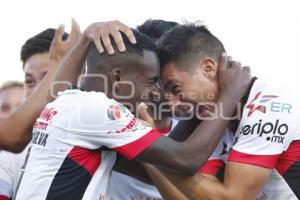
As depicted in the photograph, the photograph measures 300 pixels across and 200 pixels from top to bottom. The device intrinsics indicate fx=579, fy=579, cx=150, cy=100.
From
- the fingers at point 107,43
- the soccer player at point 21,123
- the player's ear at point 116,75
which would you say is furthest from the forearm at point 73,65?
the player's ear at point 116,75

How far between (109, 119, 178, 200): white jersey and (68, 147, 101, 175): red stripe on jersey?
1052 millimetres

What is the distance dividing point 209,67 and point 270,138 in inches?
26.5

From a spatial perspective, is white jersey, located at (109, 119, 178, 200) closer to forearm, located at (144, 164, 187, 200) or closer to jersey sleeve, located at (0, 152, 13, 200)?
forearm, located at (144, 164, 187, 200)

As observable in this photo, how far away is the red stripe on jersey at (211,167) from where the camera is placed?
11.4ft

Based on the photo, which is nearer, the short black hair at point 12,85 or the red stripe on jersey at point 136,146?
the red stripe on jersey at point 136,146

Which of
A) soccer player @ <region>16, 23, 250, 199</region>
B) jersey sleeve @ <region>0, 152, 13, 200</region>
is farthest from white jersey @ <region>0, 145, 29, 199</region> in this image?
soccer player @ <region>16, 23, 250, 199</region>

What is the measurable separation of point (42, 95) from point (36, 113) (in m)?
0.13

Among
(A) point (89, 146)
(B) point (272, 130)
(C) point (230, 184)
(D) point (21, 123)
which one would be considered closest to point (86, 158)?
(A) point (89, 146)

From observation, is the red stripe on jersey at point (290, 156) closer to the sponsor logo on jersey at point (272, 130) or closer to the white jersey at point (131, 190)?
the sponsor logo on jersey at point (272, 130)

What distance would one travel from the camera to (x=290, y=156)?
3.34 metres

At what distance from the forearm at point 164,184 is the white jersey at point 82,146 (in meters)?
0.47

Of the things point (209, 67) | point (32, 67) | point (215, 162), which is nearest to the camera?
point (215, 162)

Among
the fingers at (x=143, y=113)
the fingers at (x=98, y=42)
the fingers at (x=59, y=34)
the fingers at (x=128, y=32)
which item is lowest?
the fingers at (x=143, y=113)

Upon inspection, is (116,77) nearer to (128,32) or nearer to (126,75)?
(126,75)
